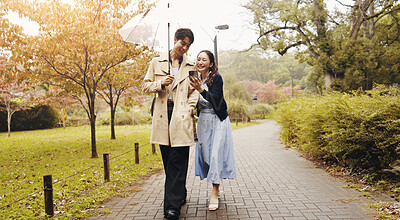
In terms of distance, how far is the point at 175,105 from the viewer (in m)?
3.59

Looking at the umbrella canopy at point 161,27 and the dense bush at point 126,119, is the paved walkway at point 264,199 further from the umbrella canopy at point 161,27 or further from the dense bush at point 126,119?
the dense bush at point 126,119

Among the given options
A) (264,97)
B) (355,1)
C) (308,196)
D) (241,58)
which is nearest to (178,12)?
(308,196)

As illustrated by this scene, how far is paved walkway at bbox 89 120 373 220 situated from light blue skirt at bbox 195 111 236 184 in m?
0.50

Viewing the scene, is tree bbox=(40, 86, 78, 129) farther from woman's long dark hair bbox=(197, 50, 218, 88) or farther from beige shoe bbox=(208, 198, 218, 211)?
beige shoe bbox=(208, 198, 218, 211)

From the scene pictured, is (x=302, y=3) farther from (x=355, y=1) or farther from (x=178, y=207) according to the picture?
(x=178, y=207)

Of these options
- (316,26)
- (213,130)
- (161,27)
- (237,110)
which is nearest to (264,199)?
(213,130)

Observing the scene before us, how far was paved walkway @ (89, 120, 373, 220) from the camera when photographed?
150 inches

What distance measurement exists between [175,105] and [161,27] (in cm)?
112

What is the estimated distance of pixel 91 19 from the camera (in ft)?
32.2

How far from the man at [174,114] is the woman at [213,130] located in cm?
36

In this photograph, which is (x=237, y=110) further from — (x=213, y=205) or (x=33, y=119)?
(x=213, y=205)

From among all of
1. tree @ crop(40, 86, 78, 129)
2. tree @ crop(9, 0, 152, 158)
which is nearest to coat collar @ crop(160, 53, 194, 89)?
tree @ crop(9, 0, 152, 158)

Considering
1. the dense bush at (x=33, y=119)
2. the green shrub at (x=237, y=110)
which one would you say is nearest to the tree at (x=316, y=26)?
the green shrub at (x=237, y=110)

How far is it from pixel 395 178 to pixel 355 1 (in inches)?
698
